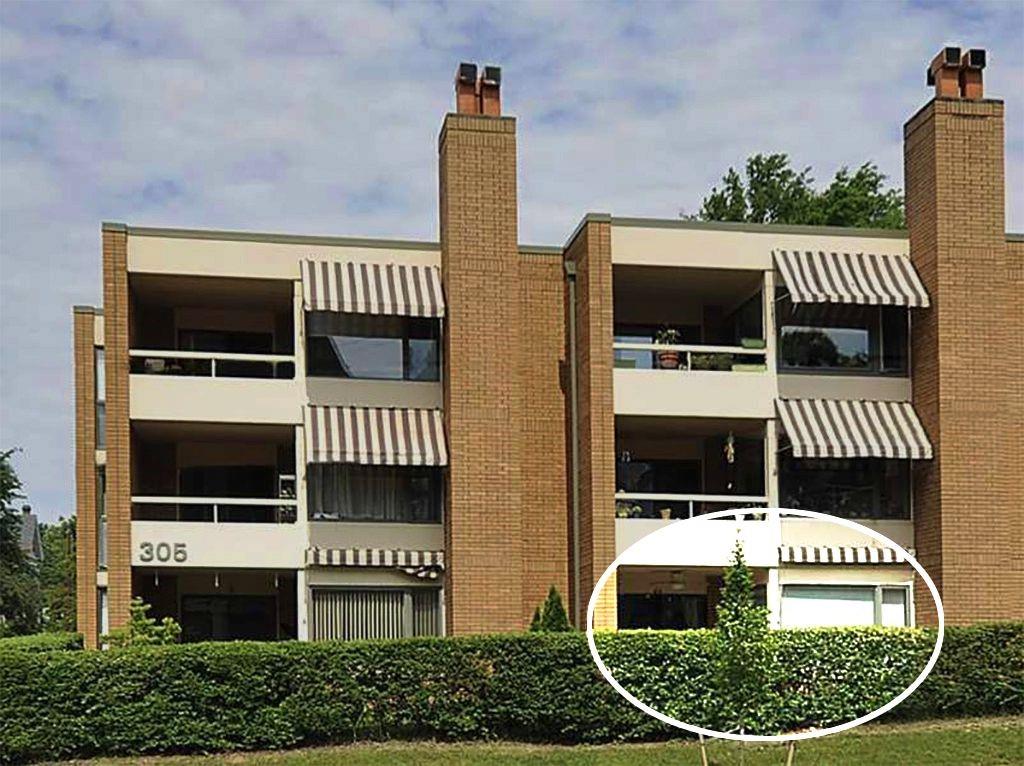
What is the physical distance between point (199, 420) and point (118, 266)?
118 inches

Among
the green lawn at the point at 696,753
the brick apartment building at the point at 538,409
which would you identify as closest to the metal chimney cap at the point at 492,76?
the brick apartment building at the point at 538,409

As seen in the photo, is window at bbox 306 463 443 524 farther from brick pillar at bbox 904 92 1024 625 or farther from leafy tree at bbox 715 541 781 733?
leafy tree at bbox 715 541 781 733

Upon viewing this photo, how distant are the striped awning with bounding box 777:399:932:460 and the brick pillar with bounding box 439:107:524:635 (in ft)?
16.3

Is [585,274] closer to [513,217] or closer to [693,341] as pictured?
[513,217]

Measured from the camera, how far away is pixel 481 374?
2833cm

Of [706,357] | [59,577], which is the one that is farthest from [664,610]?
[59,577]

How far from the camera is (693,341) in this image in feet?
105

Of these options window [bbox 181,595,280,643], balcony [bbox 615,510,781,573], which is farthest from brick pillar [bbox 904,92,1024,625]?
window [bbox 181,595,280,643]

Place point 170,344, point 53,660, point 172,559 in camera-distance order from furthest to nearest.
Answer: point 170,344 < point 172,559 < point 53,660

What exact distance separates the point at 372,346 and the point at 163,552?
524 cm

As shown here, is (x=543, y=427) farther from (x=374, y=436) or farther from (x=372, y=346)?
(x=372, y=346)

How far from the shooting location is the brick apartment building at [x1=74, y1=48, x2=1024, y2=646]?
27984mm

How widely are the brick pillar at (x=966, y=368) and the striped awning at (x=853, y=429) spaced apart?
0.39 meters

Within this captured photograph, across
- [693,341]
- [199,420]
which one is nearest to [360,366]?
[199,420]
